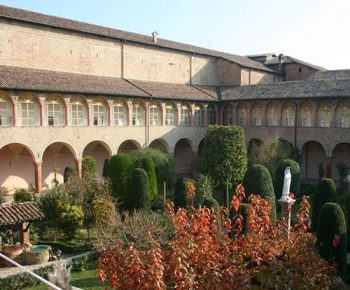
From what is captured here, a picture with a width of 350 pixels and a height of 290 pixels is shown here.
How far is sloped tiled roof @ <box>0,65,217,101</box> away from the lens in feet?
80.6

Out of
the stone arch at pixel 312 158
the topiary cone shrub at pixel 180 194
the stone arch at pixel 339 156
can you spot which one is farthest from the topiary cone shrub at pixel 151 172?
the stone arch at pixel 339 156

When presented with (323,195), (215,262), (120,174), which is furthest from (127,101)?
(215,262)

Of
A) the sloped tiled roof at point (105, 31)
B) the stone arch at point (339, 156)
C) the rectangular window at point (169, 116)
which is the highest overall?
the sloped tiled roof at point (105, 31)

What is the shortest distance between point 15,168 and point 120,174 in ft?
30.3

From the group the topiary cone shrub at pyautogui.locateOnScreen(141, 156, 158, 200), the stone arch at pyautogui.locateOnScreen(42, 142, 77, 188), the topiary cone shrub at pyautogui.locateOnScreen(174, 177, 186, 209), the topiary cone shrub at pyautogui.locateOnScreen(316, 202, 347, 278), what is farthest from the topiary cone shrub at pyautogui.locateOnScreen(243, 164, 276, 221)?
the stone arch at pyautogui.locateOnScreen(42, 142, 77, 188)

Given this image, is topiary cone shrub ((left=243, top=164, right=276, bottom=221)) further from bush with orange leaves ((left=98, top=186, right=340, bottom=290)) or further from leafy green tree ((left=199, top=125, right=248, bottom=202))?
bush with orange leaves ((left=98, top=186, right=340, bottom=290))

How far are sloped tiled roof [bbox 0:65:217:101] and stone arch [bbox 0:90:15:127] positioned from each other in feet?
2.83

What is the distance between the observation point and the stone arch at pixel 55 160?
29891 millimetres

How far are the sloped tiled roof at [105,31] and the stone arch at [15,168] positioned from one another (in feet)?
25.8

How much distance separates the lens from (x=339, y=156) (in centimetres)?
3278

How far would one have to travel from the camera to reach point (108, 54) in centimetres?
3150

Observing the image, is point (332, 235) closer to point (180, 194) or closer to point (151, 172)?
point (180, 194)

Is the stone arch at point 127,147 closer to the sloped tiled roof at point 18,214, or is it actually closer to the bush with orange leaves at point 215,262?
the sloped tiled roof at point 18,214

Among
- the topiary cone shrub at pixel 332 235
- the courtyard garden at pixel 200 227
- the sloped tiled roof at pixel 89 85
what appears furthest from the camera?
the sloped tiled roof at pixel 89 85
